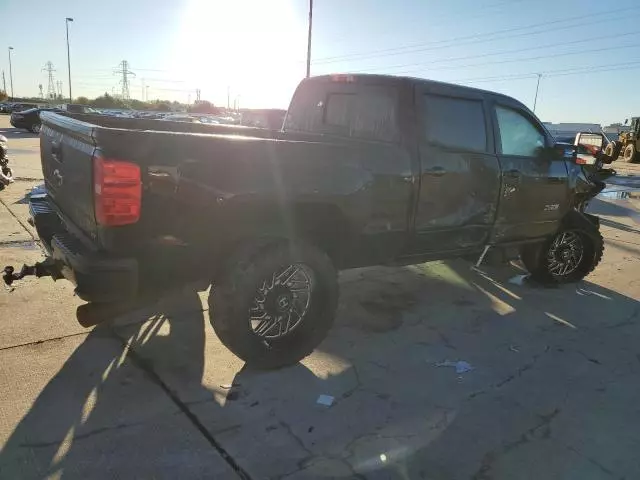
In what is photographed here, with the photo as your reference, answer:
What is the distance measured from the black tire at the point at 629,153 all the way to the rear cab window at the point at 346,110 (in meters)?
29.5

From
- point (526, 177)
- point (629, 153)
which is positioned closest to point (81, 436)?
point (526, 177)

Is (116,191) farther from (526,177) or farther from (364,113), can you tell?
(526,177)

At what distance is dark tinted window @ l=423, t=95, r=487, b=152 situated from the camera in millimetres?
3988

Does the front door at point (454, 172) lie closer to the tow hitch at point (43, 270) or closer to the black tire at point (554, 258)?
the black tire at point (554, 258)

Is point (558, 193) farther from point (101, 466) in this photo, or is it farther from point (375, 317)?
point (101, 466)

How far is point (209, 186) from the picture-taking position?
277 cm

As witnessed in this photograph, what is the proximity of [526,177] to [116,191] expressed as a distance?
3.78 metres

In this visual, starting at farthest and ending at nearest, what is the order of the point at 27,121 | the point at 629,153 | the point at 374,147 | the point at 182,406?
the point at 629,153 → the point at 27,121 → the point at 374,147 → the point at 182,406

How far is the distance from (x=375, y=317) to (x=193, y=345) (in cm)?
162

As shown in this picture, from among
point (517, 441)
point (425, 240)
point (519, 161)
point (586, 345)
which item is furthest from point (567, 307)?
point (517, 441)

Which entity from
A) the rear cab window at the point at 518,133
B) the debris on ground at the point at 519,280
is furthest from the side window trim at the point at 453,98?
the debris on ground at the point at 519,280

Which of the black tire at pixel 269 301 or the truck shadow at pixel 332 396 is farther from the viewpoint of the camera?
the black tire at pixel 269 301

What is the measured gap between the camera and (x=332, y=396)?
3.04m

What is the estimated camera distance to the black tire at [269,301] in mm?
3021
